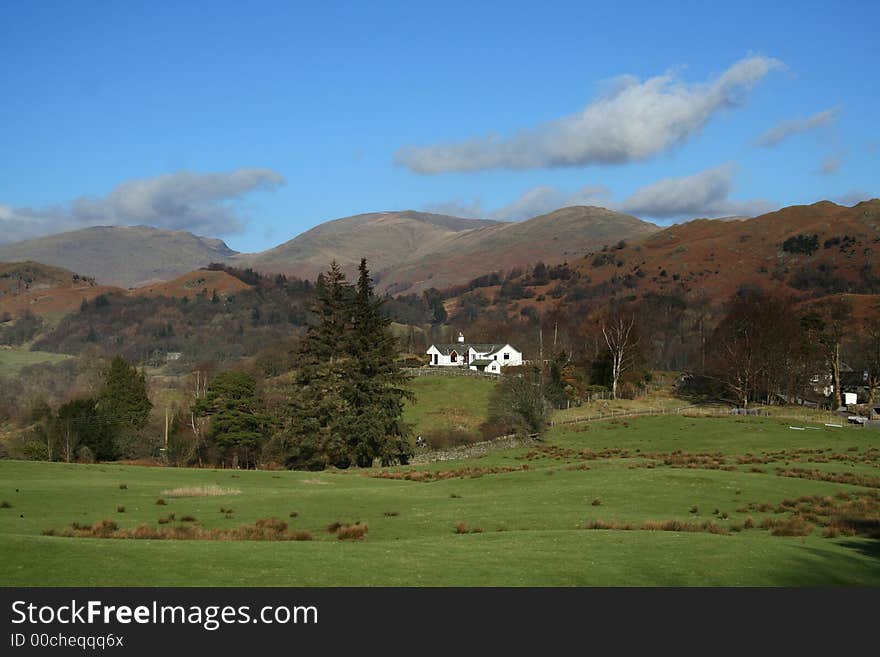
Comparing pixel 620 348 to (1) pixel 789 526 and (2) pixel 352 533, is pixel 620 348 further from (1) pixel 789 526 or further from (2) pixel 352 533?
(2) pixel 352 533

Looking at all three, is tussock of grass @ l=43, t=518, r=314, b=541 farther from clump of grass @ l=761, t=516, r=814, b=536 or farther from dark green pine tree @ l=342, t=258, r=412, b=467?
dark green pine tree @ l=342, t=258, r=412, b=467

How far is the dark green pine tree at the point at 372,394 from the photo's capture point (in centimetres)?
6309

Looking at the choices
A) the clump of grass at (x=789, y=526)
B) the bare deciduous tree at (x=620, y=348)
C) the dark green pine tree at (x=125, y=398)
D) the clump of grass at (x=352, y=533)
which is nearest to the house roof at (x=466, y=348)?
the bare deciduous tree at (x=620, y=348)

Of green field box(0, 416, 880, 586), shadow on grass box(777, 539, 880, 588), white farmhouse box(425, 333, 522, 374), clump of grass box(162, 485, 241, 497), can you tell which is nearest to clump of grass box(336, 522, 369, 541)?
green field box(0, 416, 880, 586)

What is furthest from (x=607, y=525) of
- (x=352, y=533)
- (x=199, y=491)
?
(x=199, y=491)

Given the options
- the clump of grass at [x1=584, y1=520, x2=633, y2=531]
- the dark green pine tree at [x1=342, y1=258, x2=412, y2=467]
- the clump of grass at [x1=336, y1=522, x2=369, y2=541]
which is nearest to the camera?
the clump of grass at [x1=336, y1=522, x2=369, y2=541]

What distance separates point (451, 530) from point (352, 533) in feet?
10.5

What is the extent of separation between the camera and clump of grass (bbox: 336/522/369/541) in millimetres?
21880

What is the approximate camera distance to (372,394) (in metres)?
65.9

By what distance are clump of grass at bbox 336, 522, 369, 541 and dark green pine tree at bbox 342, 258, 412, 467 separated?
39423 millimetres

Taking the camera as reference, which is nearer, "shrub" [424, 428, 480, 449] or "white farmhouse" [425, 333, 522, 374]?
"shrub" [424, 428, 480, 449]

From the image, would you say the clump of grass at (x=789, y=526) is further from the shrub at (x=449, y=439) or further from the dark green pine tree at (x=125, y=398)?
the dark green pine tree at (x=125, y=398)
